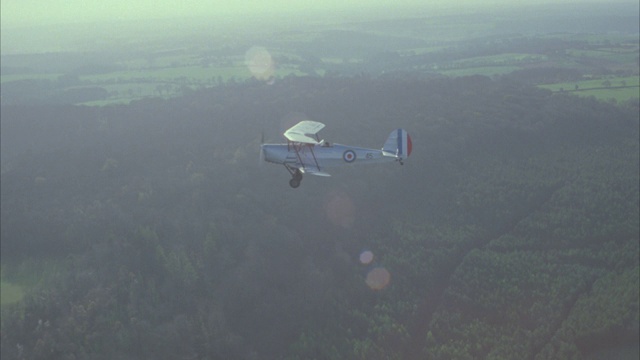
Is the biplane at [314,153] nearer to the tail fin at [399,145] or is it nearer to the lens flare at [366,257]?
the tail fin at [399,145]

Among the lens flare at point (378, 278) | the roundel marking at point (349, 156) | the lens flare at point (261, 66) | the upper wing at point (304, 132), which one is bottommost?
the lens flare at point (378, 278)

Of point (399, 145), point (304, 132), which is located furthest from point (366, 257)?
point (304, 132)

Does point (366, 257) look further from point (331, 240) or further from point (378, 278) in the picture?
point (331, 240)

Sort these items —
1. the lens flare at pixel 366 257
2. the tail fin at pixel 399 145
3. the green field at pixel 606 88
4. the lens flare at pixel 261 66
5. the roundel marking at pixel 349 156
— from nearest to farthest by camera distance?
the roundel marking at pixel 349 156
the tail fin at pixel 399 145
the lens flare at pixel 366 257
the green field at pixel 606 88
the lens flare at pixel 261 66

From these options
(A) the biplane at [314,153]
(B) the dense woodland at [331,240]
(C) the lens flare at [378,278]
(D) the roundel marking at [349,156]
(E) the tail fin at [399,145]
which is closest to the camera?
(A) the biplane at [314,153]

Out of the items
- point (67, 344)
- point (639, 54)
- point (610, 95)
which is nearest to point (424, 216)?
point (67, 344)

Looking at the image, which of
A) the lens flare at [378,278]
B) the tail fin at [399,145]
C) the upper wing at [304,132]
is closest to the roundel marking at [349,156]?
the upper wing at [304,132]
